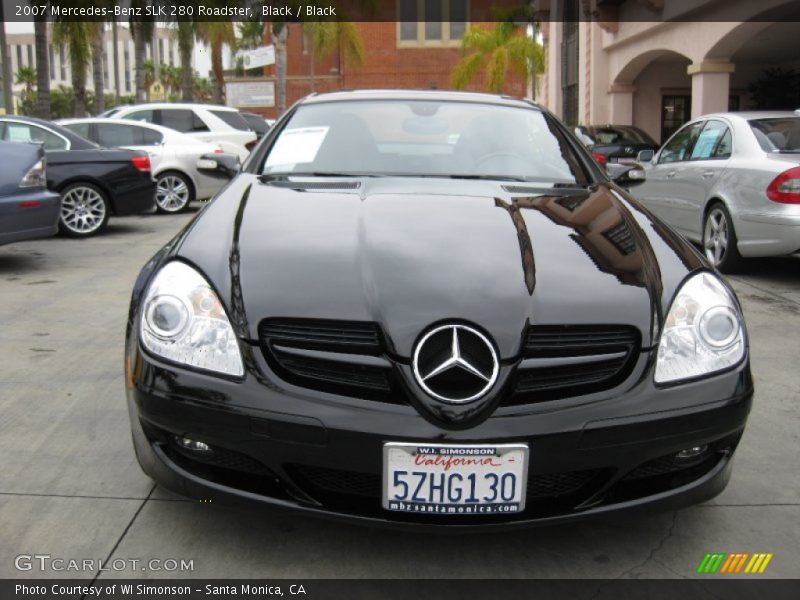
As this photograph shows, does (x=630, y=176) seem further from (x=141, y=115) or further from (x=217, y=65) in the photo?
(x=217, y=65)

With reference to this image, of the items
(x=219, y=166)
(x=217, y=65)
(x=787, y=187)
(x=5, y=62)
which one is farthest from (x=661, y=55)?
(x=217, y=65)

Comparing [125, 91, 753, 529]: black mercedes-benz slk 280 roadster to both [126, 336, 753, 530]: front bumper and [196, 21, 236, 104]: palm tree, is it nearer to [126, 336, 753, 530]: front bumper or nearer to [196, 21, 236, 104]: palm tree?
[126, 336, 753, 530]: front bumper

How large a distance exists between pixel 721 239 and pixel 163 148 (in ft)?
26.5

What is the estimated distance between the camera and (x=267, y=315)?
2.34 m

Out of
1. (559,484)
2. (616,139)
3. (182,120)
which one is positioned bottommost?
(559,484)

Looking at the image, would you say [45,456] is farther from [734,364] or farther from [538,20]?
[538,20]

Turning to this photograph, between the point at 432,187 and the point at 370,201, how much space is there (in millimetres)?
325

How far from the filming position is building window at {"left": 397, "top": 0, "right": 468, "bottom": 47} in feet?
167

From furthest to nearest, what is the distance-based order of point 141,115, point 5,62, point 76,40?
point 76,40 → point 5,62 → point 141,115

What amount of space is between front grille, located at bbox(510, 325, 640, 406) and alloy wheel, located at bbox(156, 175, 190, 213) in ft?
36.8

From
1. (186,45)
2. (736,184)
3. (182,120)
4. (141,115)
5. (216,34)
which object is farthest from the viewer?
(216,34)

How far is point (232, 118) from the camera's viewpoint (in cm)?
1512

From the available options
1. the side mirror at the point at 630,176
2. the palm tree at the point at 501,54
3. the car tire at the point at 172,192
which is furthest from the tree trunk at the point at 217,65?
the side mirror at the point at 630,176

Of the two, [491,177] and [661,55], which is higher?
[661,55]
